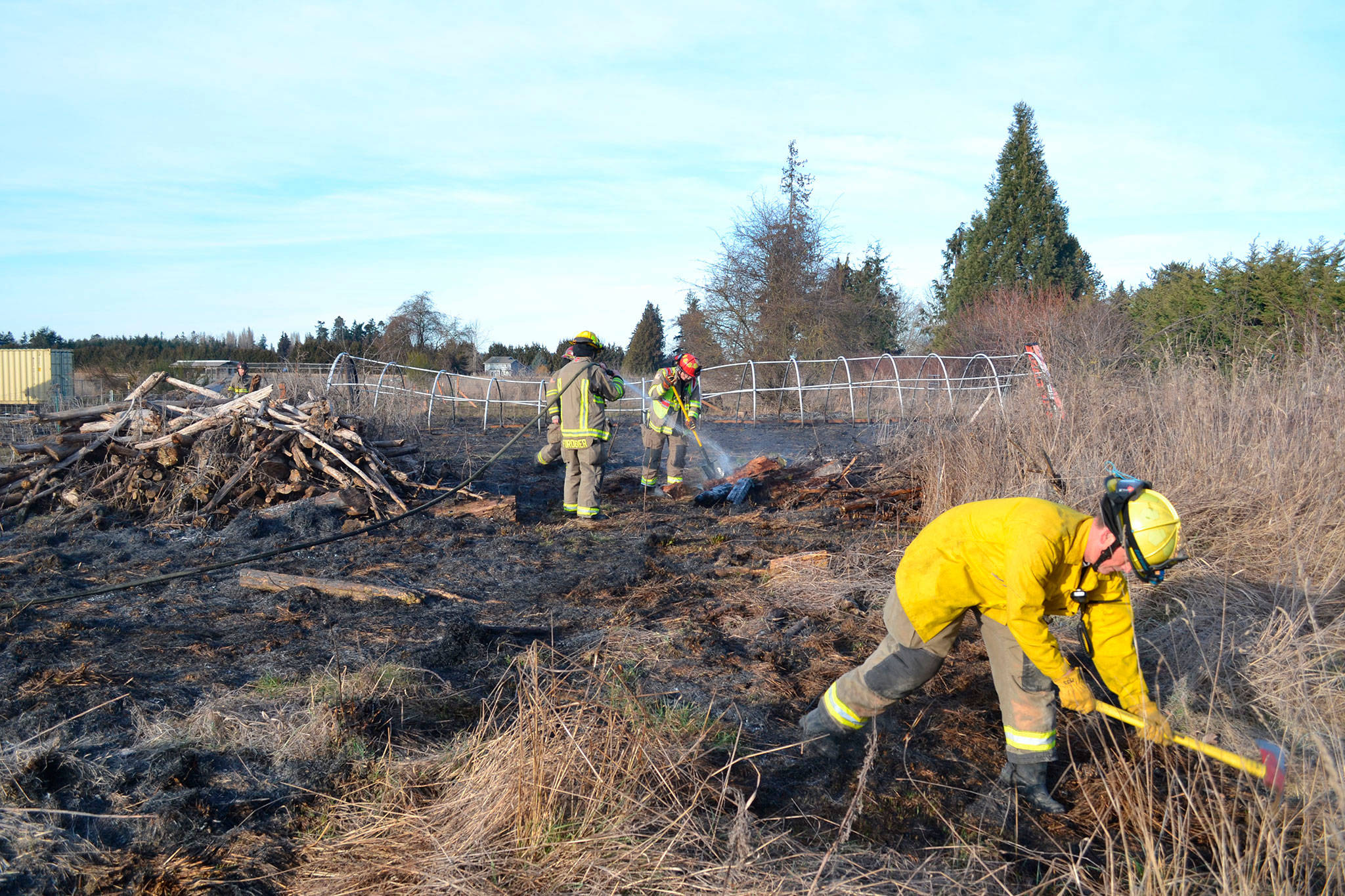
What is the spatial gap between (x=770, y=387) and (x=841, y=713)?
60.6 feet

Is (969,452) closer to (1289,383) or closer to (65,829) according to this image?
(1289,383)

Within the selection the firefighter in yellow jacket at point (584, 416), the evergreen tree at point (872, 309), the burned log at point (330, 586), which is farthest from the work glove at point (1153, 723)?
the evergreen tree at point (872, 309)

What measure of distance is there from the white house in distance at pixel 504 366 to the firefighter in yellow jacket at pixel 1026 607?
91.5ft

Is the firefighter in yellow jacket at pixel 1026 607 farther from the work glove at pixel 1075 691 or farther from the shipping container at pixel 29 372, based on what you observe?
the shipping container at pixel 29 372

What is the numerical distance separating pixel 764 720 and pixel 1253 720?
226 cm

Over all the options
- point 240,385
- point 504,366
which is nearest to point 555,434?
point 240,385

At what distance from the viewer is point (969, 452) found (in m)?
7.03

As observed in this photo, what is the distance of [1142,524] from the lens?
293 centimetres

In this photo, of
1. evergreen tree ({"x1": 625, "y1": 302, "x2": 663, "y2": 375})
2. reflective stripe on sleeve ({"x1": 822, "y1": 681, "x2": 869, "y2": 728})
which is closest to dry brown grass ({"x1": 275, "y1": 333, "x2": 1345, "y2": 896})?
reflective stripe on sleeve ({"x1": 822, "y1": 681, "x2": 869, "y2": 728})

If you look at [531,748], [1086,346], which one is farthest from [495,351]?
[531,748]

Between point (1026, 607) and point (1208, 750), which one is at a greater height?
point (1026, 607)

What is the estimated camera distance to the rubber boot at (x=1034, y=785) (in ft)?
10.5

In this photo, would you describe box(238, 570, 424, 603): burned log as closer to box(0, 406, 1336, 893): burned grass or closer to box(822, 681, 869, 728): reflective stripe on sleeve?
box(0, 406, 1336, 893): burned grass

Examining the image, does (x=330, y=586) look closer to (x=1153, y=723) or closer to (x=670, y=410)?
(x=670, y=410)
